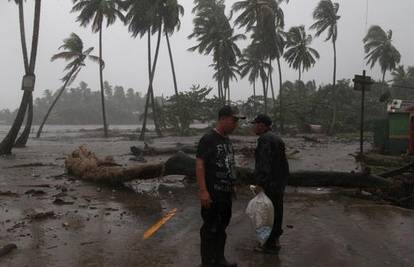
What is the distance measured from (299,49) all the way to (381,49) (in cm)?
1234

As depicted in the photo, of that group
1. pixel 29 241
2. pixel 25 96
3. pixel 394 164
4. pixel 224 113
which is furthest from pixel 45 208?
pixel 25 96

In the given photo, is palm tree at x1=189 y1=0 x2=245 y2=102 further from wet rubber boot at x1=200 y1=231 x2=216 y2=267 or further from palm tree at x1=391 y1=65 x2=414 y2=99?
wet rubber boot at x1=200 y1=231 x2=216 y2=267

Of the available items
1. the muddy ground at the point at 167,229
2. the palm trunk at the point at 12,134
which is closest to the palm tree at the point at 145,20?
the palm trunk at the point at 12,134

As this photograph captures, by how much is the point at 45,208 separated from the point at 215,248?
4.12 m

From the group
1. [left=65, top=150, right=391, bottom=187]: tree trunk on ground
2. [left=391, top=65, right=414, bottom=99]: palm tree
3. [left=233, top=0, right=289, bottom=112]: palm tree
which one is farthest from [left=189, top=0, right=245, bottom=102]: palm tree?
[left=65, top=150, right=391, bottom=187]: tree trunk on ground

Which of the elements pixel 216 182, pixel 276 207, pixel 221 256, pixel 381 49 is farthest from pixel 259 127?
pixel 381 49

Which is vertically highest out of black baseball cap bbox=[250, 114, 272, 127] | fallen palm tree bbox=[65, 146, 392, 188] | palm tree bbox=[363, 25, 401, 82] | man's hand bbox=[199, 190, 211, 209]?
palm tree bbox=[363, 25, 401, 82]

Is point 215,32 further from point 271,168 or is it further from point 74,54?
point 271,168

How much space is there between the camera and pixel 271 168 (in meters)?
5.99

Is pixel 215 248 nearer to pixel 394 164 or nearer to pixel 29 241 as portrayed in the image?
pixel 29 241

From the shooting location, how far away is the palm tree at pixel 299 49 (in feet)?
180

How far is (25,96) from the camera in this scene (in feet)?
66.4

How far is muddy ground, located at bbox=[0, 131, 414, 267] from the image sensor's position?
5.64 meters

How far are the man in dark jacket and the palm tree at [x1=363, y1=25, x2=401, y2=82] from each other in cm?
5824
